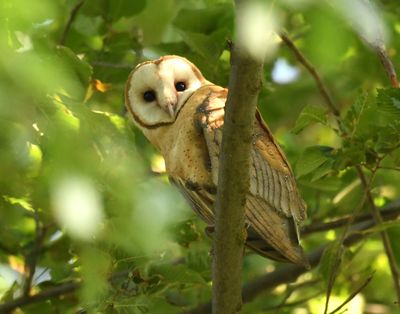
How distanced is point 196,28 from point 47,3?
2711 millimetres

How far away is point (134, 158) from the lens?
2.29 metres

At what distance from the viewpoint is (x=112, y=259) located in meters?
2.27

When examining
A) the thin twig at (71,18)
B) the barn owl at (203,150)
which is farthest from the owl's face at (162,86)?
the thin twig at (71,18)

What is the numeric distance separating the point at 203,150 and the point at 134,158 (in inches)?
36.7

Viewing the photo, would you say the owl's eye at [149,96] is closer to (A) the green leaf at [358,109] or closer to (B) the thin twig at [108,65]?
(B) the thin twig at [108,65]

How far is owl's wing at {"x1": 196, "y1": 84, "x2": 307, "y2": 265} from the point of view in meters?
2.96

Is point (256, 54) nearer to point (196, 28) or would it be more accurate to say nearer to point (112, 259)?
point (112, 259)

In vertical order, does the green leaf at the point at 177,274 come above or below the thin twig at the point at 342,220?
below

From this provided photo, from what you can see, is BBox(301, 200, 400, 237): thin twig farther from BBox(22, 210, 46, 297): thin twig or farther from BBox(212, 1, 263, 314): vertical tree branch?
BBox(212, 1, 263, 314): vertical tree branch

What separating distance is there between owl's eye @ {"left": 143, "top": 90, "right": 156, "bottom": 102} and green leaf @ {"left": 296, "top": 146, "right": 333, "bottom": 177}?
3.21ft

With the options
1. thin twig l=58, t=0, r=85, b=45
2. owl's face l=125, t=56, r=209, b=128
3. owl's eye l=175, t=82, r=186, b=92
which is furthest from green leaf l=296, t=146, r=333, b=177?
thin twig l=58, t=0, r=85, b=45

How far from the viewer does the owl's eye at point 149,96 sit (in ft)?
12.1

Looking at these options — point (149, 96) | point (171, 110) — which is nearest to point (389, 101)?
point (171, 110)

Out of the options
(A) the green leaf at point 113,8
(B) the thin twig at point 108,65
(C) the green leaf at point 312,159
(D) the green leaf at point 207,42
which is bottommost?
(C) the green leaf at point 312,159
